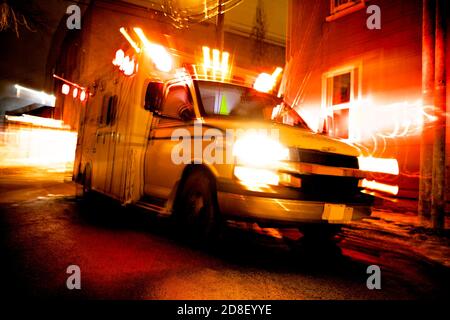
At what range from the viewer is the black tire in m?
4.14

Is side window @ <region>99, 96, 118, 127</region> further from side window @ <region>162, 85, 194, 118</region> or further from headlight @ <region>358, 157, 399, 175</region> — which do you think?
headlight @ <region>358, 157, 399, 175</region>

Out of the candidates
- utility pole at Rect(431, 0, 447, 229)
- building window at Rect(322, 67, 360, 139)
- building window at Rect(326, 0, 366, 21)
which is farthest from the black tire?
building window at Rect(326, 0, 366, 21)

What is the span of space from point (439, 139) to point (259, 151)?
3546 millimetres

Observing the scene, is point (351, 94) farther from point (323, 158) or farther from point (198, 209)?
point (198, 209)

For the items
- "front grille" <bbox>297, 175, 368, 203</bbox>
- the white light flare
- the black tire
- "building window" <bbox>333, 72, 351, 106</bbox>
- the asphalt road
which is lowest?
the asphalt road

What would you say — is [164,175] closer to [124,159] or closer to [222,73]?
[124,159]

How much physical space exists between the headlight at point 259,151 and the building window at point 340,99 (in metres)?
5.97

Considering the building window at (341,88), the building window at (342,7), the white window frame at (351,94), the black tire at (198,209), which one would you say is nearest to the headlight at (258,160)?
the black tire at (198,209)

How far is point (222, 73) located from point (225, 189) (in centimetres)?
235

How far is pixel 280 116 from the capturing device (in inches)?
226

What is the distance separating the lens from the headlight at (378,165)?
4.55 metres

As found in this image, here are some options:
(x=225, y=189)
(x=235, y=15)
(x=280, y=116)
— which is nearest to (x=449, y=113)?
(x=280, y=116)

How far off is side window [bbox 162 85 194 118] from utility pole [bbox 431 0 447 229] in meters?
4.02

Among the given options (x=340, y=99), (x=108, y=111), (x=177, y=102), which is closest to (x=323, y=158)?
(x=177, y=102)
